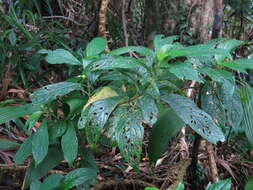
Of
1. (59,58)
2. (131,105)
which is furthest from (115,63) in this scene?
A: (59,58)

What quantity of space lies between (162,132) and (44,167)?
34cm

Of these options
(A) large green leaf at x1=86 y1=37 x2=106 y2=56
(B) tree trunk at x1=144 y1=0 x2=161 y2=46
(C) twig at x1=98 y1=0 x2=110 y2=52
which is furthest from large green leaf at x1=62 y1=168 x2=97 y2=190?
(B) tree trunk at x1=144 y1=0 x2=161 y2=46

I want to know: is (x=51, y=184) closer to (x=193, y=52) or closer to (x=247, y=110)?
(x=193, y=52)

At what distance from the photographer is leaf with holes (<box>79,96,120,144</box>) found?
0.65 metres

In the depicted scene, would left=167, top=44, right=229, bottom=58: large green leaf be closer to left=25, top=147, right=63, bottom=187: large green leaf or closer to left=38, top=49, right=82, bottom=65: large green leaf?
left=38, top=49, right=82, bottom=65: large green leaf

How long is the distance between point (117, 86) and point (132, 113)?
0.59 ft

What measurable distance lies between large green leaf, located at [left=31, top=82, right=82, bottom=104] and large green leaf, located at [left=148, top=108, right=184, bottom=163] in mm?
261

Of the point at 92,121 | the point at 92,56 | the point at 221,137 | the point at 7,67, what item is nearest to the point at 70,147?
the point at 92,121

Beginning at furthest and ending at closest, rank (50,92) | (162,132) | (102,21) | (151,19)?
(151,19), (102,21), (162,132), (50,92)

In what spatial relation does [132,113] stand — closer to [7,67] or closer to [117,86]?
[117,86]

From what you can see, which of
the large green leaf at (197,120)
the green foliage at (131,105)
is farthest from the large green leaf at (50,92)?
the large green leaf at (197,120)

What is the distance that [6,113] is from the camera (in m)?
0.78

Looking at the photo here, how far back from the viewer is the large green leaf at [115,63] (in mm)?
625

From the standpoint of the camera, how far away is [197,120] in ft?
2.16
